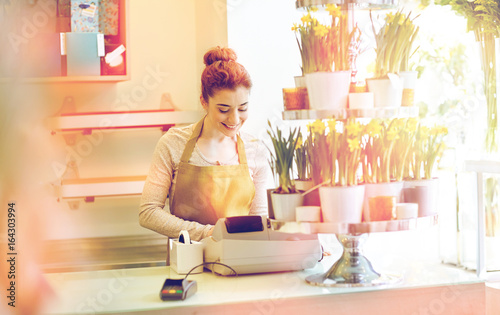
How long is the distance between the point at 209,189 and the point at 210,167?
95 millimetres

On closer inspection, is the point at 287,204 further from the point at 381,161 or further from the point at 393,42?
the point at 393,42

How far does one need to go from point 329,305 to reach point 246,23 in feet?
6.20

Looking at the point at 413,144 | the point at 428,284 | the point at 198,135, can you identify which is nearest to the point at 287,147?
the point at 413,144

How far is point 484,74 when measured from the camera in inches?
132

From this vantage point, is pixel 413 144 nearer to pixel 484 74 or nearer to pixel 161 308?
pixel 161 308

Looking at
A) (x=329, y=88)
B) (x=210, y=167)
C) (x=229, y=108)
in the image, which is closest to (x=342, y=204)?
(x=329, y=88)

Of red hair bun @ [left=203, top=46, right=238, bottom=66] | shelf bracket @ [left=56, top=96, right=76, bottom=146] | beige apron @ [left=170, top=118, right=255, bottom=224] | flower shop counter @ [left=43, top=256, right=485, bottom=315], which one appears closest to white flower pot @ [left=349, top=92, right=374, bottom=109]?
flower shop counter @ [left=43, top=256, right=485, bottom=315]

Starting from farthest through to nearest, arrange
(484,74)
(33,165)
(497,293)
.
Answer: (484,74) → (497,293) → (33,165)

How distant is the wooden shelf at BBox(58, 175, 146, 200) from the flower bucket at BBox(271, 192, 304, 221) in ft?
5.62

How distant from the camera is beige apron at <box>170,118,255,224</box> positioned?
255 centimetres

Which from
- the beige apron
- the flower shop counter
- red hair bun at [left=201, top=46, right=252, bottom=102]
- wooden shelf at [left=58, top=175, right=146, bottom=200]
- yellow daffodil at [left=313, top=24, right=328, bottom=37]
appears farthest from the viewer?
wooden shelf at [left=58, top=175, right=146, bottom=200]

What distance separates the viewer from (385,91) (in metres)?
1.67

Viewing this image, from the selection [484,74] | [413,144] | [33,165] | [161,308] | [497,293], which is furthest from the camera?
[484,74]

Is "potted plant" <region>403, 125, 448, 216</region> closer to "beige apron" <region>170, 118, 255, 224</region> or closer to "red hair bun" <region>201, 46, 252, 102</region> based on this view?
"red hair bun" <region>201, 46, 252, 102</region>
